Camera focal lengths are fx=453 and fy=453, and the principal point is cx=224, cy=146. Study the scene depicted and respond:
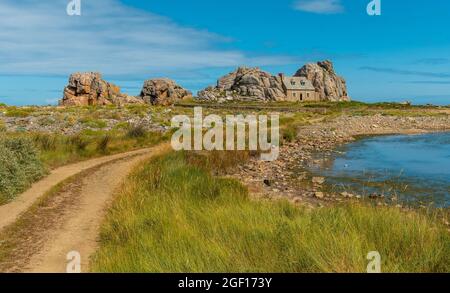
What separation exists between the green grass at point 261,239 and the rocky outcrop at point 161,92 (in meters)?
107

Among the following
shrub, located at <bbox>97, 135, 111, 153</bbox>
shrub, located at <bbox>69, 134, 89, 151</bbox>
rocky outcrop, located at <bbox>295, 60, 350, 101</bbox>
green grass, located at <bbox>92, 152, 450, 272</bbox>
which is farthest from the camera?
rocky outcrop, located at <bbox>295, 60, 350, 101</bbox>

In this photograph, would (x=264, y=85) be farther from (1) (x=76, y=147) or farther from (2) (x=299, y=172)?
(1) (x=76, y=147)

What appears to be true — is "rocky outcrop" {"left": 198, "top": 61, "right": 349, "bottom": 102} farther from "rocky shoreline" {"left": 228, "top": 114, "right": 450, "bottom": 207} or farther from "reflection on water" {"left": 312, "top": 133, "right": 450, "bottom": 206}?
"reflection on water" {"left": 312, "top": 133, "right": 450, "bottom": 206}

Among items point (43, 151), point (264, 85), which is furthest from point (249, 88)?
point (43, 151)

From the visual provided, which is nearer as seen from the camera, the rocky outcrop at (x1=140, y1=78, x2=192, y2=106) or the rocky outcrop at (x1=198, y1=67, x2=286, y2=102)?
the rocky outcrop at (x1=140, y1=78, x2=192, y2=106)

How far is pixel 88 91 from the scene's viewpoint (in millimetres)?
106438

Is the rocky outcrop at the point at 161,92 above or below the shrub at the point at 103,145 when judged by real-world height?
above

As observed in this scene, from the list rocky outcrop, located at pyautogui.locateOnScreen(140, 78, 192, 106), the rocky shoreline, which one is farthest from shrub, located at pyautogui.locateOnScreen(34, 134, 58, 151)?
rocky outcrop, located at pyautogui.locateOnScreen(140, 78, 192, 106)

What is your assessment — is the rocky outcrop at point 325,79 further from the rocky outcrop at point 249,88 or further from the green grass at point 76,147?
the green grass at point 76,147

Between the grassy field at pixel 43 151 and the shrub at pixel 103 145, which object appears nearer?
the grassy field at pixel 43 151

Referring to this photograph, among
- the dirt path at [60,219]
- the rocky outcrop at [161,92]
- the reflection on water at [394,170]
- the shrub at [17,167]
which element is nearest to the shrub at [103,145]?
the dirt path at [60,219]

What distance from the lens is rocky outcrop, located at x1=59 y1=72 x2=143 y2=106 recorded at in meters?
106

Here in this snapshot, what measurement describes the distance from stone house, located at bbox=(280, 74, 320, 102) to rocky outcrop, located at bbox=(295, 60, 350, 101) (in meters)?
5.19

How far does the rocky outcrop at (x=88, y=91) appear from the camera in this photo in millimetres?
105688
